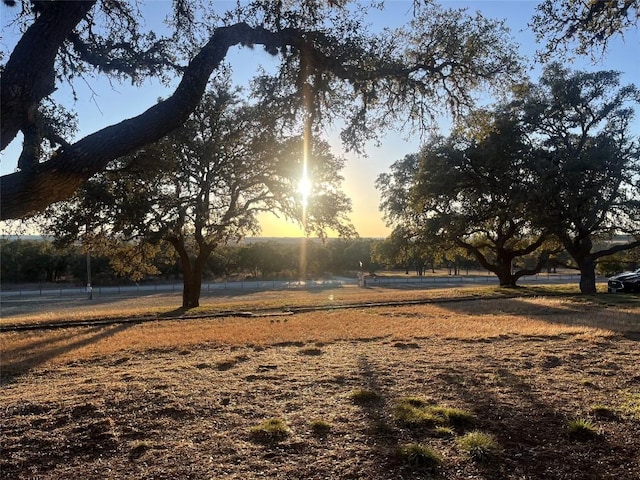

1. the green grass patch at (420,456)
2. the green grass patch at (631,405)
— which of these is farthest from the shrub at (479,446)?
the green grass patch at (631,405)

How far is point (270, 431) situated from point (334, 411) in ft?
2.49

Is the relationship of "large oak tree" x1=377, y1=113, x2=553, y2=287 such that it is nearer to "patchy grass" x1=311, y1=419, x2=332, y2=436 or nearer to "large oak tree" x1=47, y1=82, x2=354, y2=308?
"large oak tree" x1=47, y1=82, x2=354, y2=308

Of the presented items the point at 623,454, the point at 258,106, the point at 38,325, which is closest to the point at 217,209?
the point at 38,325

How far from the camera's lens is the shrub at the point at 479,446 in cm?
331

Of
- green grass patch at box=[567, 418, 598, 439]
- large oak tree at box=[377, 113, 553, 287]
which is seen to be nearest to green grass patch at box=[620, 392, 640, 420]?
green grass patch at box=[567, 418, 598, 439]

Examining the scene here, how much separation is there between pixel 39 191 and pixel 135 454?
2205mm

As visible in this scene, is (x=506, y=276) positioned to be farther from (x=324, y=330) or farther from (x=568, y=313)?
(x=324, y=330)

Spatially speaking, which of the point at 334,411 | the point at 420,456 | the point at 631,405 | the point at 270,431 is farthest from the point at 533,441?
the point at 270,431

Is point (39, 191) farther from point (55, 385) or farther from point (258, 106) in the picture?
point (258, 106)

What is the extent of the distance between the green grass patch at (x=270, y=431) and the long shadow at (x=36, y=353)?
4807 millimetres

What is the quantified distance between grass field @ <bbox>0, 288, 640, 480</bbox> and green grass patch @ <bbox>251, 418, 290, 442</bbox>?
0.02 meters

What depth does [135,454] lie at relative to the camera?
3.46 meters

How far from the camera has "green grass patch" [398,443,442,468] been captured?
3.19 meters

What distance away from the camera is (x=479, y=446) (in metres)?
3.42
